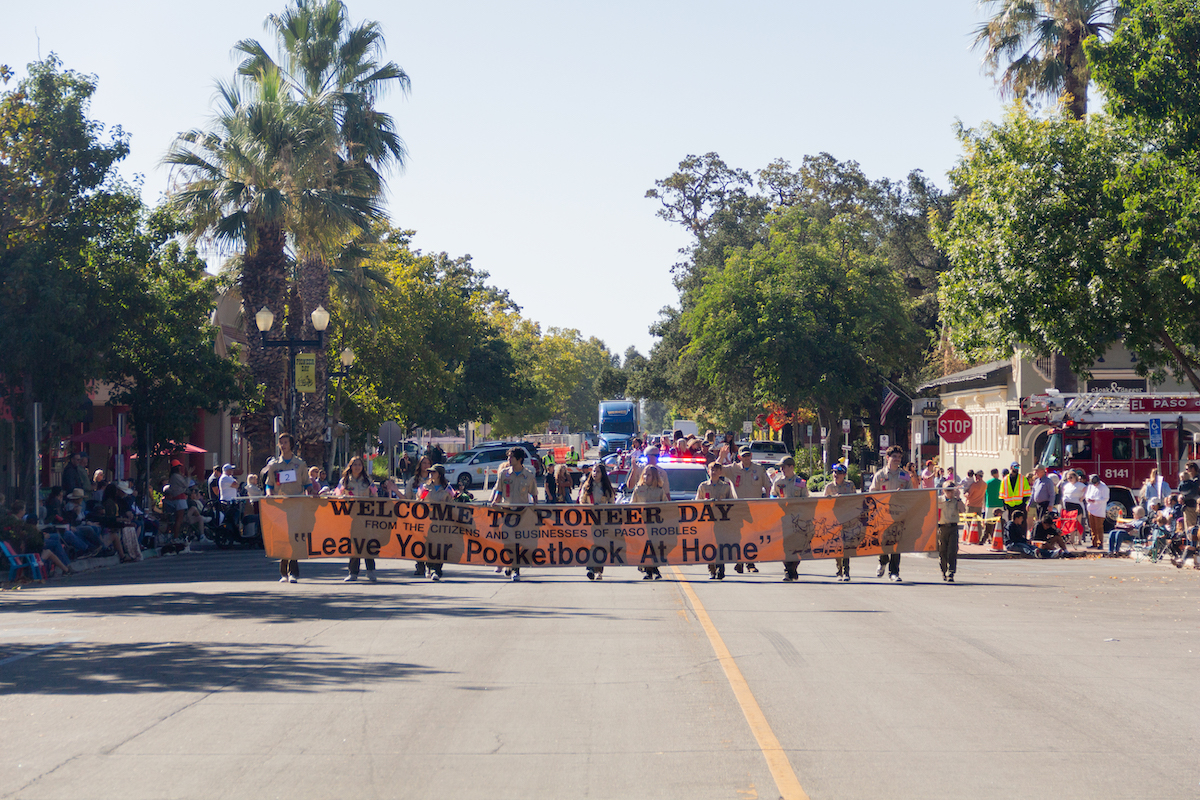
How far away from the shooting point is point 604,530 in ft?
57.0

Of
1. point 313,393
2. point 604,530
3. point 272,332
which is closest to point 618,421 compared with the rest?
point 313,393

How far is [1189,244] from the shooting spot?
20797 mm

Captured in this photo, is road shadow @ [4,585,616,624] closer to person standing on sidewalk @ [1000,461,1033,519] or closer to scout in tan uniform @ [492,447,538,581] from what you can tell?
scout in tan uniform @ [492,447,538,581]

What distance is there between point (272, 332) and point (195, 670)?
23.9 meters

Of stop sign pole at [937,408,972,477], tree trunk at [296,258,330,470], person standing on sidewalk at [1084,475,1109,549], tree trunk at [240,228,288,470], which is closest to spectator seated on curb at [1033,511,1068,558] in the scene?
person standing on sidewalk at [1084,475,1109,549]

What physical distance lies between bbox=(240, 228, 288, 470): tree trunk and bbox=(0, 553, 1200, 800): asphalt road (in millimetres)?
16233

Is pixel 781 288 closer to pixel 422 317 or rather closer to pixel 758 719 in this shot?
pixel 422 317

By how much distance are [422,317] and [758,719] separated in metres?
43.6

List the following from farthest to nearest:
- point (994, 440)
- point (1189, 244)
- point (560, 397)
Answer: point (560, 397) < point (994, 440) < point (1189, 244)

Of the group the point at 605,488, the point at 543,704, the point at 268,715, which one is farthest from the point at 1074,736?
the point at 605,488

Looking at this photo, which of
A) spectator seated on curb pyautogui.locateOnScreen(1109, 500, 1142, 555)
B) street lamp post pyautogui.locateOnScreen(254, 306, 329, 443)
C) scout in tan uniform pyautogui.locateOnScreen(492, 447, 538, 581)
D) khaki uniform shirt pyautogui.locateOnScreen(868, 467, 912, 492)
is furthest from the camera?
street lamp post pyautogui.locateOnScreen(254, 306, 329, 443)

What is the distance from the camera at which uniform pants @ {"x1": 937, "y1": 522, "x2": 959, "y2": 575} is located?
59.6 ft

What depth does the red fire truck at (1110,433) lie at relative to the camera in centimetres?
2948

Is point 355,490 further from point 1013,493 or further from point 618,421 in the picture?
point 618,421
